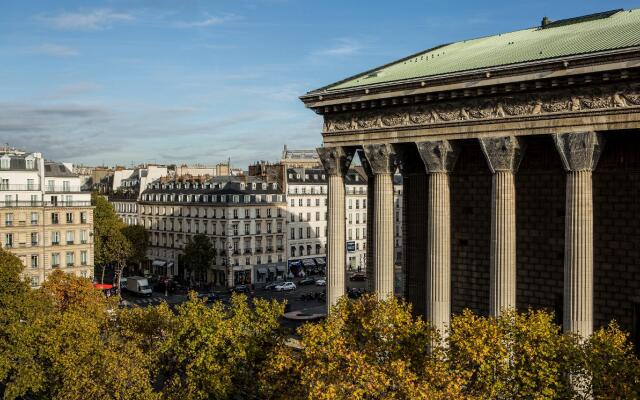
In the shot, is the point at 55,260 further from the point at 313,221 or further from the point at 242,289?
the point at 313,221

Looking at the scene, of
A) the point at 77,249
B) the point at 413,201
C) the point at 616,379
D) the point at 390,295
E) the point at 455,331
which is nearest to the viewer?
the point at 616,379

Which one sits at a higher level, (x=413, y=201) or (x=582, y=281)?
(x=413, y=201)

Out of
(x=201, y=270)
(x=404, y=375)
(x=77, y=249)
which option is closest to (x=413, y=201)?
(x=404, y=375)

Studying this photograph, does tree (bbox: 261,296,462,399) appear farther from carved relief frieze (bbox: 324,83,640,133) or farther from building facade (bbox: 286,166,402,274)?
building facade (bbox: 286,166,402,274)

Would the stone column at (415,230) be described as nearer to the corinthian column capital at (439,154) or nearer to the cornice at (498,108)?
the cornice at (498,108)

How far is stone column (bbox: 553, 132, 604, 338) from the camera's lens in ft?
85.0

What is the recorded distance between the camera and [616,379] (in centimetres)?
2077

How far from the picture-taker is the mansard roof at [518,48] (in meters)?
27.3

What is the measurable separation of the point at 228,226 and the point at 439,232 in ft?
216

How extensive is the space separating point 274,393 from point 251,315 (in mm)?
5132

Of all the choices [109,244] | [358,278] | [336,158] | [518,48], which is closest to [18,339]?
Answer: [336,158]

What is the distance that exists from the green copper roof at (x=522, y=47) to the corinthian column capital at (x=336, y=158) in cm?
296

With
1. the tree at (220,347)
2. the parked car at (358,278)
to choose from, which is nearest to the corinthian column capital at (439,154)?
the tree at (220,347)

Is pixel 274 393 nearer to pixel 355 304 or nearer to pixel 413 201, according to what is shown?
pixel 355 304
